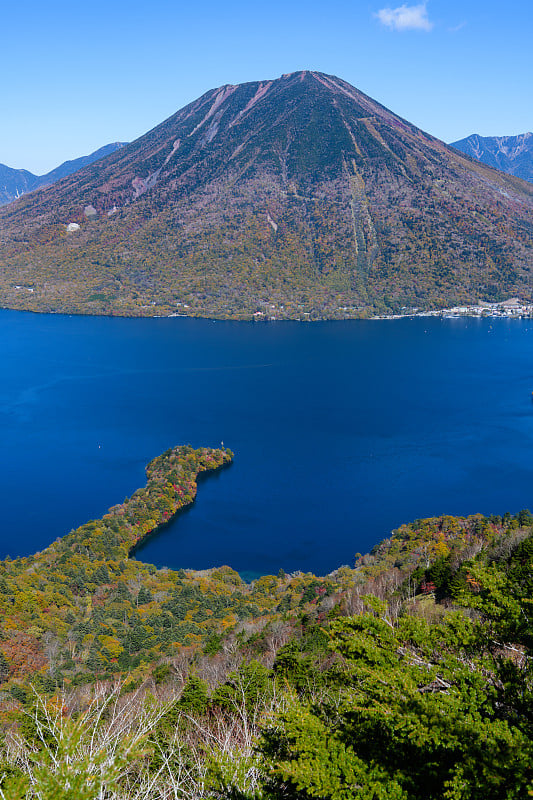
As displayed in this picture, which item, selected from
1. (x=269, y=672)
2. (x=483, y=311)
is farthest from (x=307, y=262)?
(x=269, y=672)

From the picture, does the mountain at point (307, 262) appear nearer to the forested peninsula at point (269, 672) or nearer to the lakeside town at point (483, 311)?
the lakeside town at point (483, 311)

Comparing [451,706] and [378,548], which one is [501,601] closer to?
[451,706]

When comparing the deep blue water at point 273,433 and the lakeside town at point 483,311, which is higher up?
the lakeside town at point 483,311

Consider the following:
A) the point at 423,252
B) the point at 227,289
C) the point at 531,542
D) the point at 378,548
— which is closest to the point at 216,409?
the point at 378,548

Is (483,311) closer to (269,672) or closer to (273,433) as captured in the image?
(273,433)

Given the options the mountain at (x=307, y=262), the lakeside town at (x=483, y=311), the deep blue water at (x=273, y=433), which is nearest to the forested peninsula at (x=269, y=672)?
the deep blue water at (x=273, y=433)

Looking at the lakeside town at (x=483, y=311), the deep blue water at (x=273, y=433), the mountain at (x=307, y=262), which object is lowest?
the deep blue water at (x=273, y=433)

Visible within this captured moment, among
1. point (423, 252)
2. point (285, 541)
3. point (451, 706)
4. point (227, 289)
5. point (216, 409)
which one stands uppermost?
point (423, 252)
